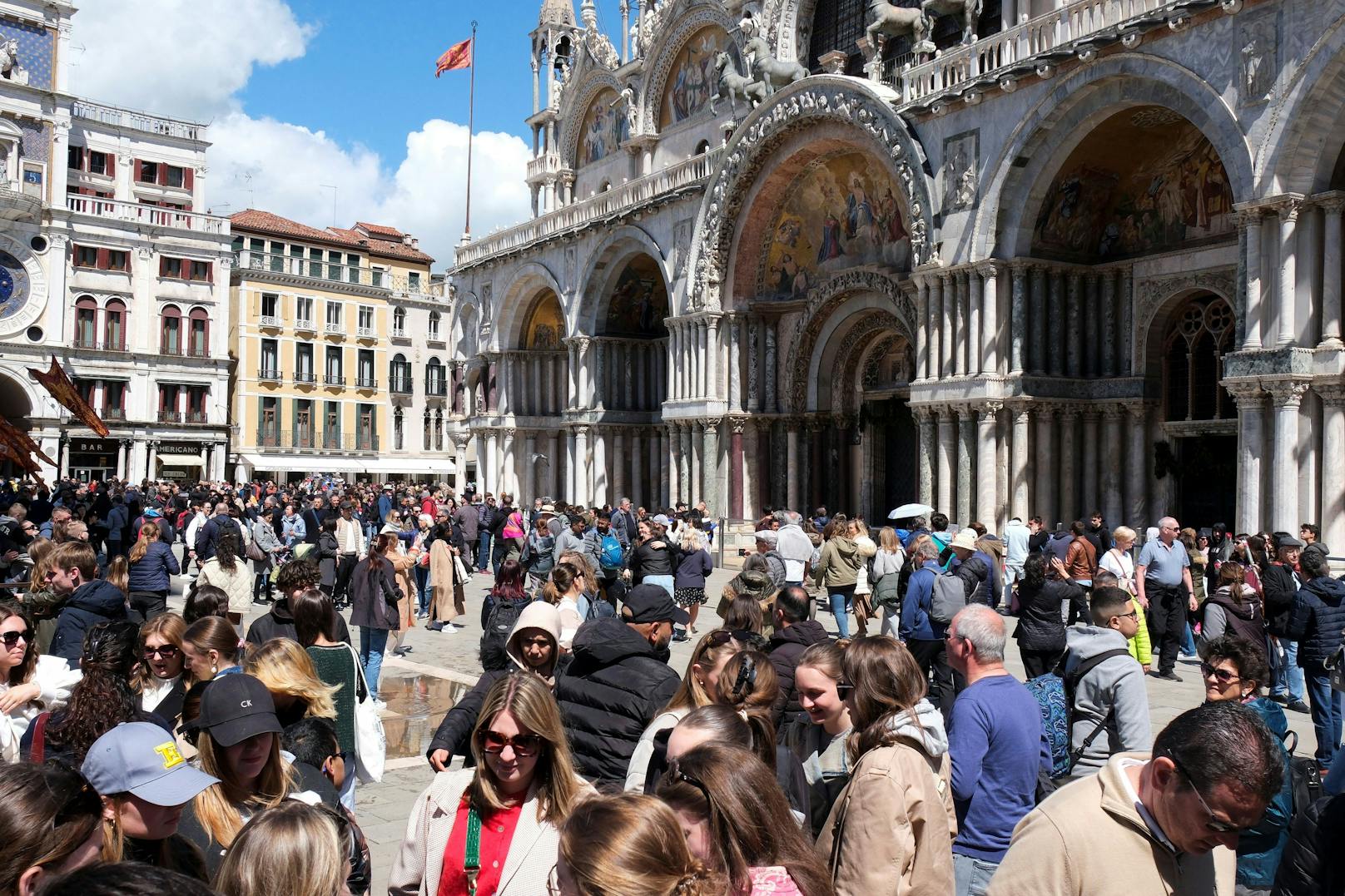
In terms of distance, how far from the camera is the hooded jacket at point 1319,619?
8.88 metres

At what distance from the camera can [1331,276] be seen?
15.0 meters

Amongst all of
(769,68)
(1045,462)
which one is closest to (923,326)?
(1045,462)

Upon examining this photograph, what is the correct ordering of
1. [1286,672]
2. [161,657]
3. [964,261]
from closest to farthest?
[161,657]
[1286,672]
[964,261]

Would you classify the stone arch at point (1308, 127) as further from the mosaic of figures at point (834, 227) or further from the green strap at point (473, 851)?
the green strap at point (473, 851)

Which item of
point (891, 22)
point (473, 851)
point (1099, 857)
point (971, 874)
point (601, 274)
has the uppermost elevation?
point (891, 22)

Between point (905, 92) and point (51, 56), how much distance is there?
123 ft

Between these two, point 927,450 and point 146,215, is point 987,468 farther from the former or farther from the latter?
point 146,215

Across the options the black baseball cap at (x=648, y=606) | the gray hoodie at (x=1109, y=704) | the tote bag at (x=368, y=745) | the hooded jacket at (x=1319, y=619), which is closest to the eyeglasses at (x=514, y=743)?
the tote bag at (x=368, y=745)

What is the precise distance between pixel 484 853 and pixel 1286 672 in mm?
10084

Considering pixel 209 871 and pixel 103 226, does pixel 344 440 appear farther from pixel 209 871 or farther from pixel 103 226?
pixel 209 871

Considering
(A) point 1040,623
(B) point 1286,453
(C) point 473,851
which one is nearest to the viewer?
(C) point 473,851

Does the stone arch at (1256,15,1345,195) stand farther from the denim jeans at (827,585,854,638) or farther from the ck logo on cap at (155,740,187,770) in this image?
the ck logo on cap at (155,740,187,770)

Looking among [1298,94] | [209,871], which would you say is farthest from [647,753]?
[1298,94]

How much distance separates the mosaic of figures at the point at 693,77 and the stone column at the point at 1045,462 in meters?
14.3
